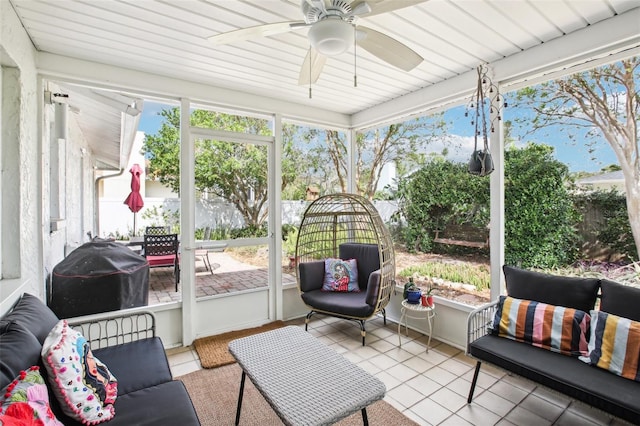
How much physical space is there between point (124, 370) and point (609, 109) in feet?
11.9

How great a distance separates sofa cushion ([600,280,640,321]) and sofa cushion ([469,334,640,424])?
37cm

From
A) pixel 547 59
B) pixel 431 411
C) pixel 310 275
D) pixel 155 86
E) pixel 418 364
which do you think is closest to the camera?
pixel 431 411

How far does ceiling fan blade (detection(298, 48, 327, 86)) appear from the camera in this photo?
192 cm

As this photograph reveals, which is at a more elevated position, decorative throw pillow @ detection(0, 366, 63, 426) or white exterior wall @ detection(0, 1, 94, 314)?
white exterior wall @ detection(0, 1, 94, 314)

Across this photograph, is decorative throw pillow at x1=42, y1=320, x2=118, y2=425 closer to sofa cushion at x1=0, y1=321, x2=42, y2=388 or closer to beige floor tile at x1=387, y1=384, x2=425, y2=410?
sofa cushion at x1=0, y1=321, x2=42, y2=388

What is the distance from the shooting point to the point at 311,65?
203 centimetres

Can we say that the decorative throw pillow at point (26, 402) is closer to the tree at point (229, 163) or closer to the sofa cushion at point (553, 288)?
the tree at point (229, 163)

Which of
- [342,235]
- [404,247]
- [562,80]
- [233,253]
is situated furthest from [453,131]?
[233,253]

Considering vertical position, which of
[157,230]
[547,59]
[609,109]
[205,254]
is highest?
[547,59]

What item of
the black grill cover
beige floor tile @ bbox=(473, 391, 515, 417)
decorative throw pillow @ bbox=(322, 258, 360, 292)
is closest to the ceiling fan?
the black grill cover

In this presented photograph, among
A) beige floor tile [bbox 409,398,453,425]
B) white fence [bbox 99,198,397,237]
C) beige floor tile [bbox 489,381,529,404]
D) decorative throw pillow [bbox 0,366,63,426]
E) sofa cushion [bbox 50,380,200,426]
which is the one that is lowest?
beige floor tile [bbox 409,398,453,425]

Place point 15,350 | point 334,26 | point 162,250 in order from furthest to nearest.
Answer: point 162,250 < point 334,26 < point 15,350

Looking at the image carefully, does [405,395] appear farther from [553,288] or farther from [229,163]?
[229,163]

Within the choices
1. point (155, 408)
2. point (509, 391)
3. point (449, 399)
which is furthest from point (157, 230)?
point (509, 391)
